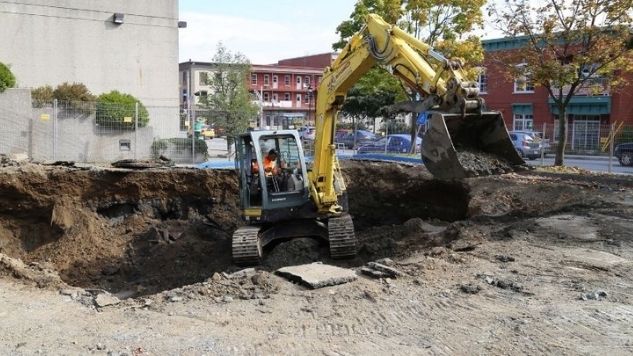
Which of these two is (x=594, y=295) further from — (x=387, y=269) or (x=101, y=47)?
(x=101, y=47)

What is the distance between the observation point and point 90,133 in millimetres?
24875

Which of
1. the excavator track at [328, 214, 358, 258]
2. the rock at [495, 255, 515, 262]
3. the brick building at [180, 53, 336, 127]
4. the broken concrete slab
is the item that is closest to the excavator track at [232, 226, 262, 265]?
the excavator track at [328, 214, 358, 258]

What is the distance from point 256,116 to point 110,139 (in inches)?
374

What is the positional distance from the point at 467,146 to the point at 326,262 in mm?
3216

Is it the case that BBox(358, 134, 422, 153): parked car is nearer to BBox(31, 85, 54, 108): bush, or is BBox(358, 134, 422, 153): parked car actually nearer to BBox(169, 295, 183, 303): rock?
BBox(31, 85, 54, 108): bush

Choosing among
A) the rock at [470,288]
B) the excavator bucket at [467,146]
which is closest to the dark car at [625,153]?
the excavator bucket at [467,146]

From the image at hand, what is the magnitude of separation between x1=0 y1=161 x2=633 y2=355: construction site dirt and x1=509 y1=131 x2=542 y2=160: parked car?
11777 millimetres

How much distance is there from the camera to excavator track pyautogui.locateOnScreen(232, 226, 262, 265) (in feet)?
34.1

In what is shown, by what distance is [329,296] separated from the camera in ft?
23.6

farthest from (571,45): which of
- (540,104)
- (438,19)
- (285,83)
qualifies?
(285,83)

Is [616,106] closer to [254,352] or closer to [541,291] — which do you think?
[541,291]

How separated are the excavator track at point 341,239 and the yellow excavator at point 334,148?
0.02 meters

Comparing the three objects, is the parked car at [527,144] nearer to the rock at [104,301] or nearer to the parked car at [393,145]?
the parked car at [393,145]

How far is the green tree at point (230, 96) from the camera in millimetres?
30391
